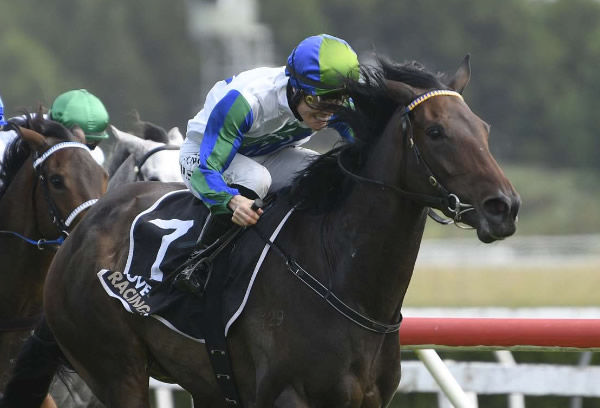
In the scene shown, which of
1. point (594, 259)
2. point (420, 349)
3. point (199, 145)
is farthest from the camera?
point (594, 259)

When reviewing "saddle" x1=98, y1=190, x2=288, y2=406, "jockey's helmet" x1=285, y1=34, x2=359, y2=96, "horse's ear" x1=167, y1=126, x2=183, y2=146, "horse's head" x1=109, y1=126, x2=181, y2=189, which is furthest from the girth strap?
"horse's ear" x1=167, y1=126, x2=183, y2=146

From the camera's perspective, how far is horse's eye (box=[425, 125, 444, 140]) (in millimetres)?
3984

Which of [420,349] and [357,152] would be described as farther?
[420,349]

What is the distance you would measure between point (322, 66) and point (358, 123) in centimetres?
25

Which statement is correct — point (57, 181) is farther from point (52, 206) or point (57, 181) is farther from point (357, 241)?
point (357, 241)

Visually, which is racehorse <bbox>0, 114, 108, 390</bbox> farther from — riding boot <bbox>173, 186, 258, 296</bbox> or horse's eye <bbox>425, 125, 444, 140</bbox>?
horse's eye <bbox>425, 125, 444, 140</bbox>

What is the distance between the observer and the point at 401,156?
4.15m

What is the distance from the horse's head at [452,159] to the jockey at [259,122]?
10.4 inches

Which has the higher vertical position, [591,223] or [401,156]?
[401,156]

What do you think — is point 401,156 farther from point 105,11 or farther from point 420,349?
point 105,11

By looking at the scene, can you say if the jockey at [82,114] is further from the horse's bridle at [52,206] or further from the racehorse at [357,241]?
the racehorse at [357,241]

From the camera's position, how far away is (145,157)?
6738 mm

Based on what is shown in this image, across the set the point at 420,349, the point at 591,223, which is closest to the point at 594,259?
the point at 591,223

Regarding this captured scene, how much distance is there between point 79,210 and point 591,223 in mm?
39077
